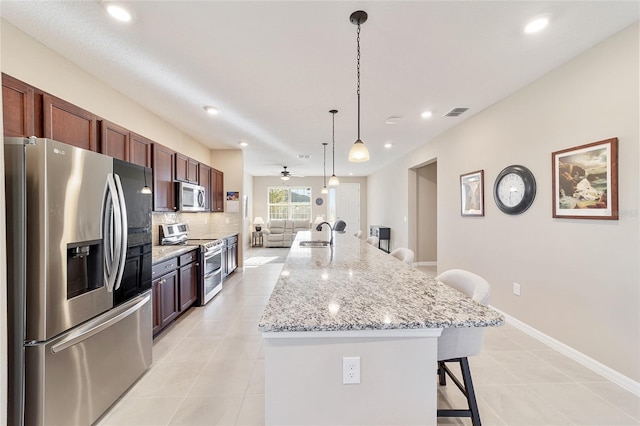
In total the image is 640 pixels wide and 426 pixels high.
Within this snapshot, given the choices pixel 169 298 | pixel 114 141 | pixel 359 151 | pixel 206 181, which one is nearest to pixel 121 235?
pixel 114 141

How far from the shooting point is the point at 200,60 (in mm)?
2273

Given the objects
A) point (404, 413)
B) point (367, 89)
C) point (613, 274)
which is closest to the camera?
point (404, 413)

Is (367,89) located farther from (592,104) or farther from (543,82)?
(592,104)

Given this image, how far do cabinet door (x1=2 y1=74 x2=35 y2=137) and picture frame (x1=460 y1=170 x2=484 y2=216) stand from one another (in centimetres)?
432

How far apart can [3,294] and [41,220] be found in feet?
1.20

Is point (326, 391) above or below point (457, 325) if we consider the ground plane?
below

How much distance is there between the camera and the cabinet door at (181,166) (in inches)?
145

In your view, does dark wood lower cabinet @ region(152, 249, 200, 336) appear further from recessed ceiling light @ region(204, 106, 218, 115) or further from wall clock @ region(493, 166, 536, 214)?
wall clock @ region(493, 166, 536, 214)

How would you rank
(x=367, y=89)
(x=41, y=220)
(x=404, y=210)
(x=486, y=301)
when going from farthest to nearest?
(x=404, y=210), (x=367, y=89), (x=486, y=301), (x=41, y=220)

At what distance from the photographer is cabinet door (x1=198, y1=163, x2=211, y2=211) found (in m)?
4.40

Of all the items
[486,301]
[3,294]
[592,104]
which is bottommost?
[486,301]

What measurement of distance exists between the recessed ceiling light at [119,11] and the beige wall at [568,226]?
3.41m

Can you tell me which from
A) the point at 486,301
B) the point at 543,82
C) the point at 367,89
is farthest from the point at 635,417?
the point at 367,89

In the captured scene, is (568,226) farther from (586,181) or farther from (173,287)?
(173,287)
